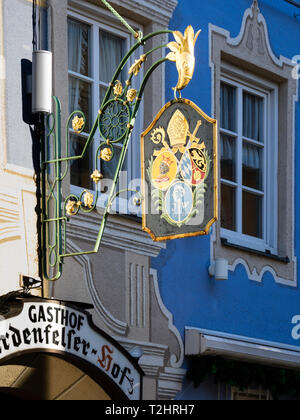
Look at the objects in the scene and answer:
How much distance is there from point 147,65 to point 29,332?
3390 mm

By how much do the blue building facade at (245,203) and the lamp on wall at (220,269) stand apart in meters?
0.08

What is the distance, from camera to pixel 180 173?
9086 mm

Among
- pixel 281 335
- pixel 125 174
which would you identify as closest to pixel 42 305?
pixel 125 174

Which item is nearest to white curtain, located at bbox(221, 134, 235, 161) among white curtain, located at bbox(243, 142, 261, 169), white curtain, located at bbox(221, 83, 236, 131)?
white curtain, located at bbox(221, 83, 236, 131)

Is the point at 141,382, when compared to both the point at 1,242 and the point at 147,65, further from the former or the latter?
the point at 147,65

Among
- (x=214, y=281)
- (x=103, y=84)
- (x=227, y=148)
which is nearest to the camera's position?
(x=103, y=84)

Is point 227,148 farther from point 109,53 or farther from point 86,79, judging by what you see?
point 86,79

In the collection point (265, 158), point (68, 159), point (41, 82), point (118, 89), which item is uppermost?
point (265, 158)

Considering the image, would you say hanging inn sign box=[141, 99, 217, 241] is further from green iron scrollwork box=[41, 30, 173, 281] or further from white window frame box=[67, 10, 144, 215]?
white window frame box=[67, 10, 144, 215]

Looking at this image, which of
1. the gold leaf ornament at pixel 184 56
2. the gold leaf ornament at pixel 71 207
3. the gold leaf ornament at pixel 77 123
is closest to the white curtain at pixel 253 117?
the gold leaf ornament at pixel 77 123

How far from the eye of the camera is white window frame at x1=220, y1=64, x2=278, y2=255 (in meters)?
12.6

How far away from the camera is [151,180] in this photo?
9.29 m


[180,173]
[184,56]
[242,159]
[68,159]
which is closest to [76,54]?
[68,159]

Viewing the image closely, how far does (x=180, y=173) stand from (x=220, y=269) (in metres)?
2.85
